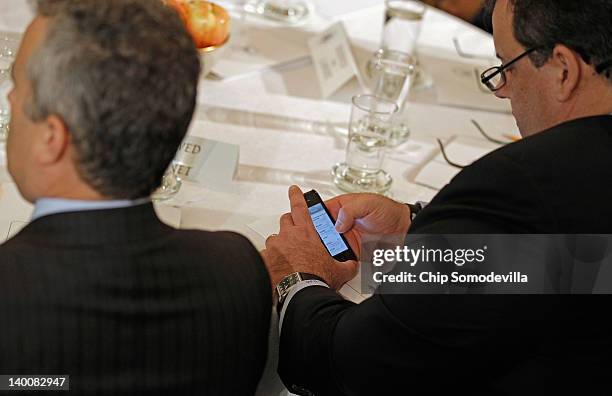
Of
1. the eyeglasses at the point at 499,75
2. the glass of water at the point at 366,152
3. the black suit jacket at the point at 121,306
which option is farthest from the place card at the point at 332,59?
the black suit jacket at the point at 121,306

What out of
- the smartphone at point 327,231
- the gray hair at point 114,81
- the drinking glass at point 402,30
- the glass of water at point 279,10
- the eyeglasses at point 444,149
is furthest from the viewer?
the glass of water at point 279,10

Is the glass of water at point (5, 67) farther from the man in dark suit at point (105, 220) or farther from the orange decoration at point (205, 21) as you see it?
the man in dark suit at point (105, 220)

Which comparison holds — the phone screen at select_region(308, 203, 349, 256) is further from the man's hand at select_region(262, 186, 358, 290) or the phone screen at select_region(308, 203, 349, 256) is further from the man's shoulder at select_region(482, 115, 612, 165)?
the man's shoulder at select_region(482, 115, 612, 165)

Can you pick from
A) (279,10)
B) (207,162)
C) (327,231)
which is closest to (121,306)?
(327,231)

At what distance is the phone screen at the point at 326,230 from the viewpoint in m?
1.43

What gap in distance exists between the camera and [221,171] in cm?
160

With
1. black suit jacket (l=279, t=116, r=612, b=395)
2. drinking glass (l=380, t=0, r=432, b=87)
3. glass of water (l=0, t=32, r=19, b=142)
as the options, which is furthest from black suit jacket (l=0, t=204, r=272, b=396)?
drinking glass (l=380, t=0, r=432, b=87)

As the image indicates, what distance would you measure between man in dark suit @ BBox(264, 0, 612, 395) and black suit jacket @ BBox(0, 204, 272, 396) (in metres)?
0.26

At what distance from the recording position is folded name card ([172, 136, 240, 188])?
1568 mm

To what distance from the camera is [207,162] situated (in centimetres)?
161

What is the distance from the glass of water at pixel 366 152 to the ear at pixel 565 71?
23.4 inches

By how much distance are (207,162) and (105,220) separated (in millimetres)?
752

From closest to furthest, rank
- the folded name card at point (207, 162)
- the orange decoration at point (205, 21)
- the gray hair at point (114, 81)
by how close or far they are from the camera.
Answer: the gray hair at point (114, 81) → the folded name card at point (207, 162) → the orange decoration at point (205, 21)

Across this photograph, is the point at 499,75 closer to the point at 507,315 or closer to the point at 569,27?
the point at 569,27
